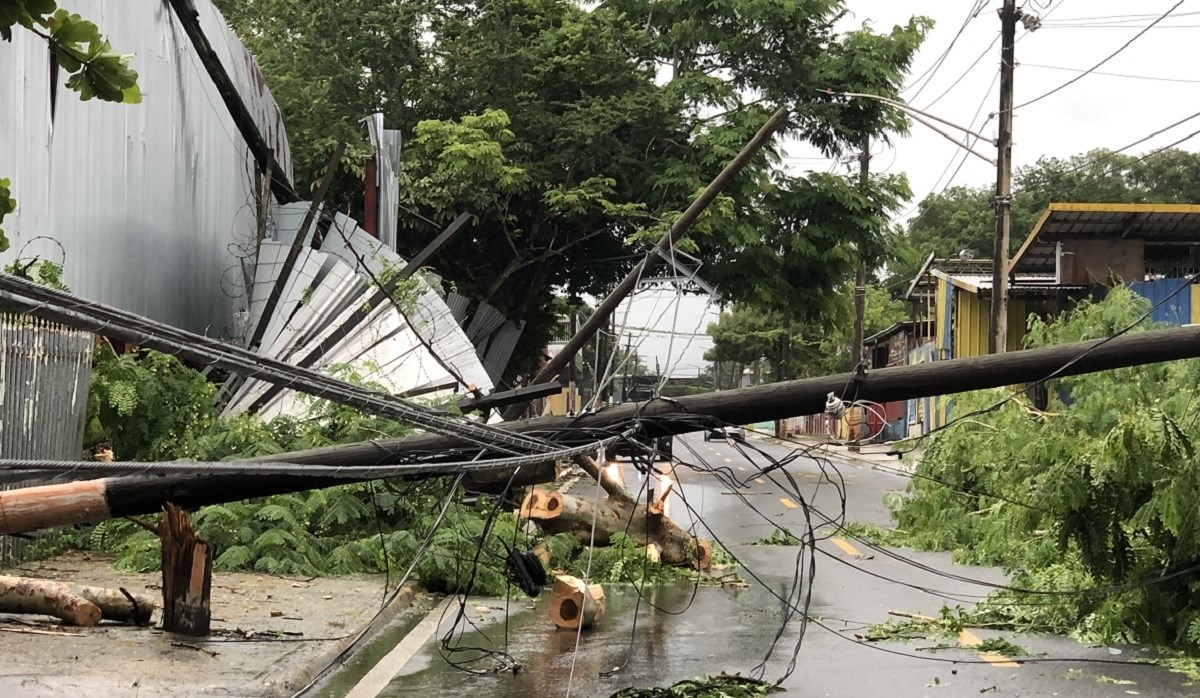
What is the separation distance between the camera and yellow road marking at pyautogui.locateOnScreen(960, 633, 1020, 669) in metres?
8.73

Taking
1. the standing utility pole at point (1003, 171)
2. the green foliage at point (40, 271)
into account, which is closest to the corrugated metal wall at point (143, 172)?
the green foliage at point (40, 271)

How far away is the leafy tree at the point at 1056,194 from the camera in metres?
61.9

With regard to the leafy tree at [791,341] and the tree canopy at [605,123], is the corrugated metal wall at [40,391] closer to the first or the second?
the tree canopy at [605,123]

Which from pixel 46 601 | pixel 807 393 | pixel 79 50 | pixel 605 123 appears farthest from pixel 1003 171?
pixel 79 50

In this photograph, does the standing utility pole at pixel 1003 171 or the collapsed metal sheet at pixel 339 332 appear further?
the standing utility pole at pixel 1003 171

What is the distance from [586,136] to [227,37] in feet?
28.5

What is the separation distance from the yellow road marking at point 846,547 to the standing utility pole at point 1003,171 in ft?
23.9

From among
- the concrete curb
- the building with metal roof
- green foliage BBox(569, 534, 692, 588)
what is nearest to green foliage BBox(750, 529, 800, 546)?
green foliage BBox(569, 534, 692, 588)

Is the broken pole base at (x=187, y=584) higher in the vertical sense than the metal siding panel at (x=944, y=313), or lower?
lower

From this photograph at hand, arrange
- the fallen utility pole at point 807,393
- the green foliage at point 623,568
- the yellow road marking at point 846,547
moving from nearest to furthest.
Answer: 1. the fallen utility pole at point 807,393
2. the green foliage at point 623,568
3. the yellow road marking at point 846,547

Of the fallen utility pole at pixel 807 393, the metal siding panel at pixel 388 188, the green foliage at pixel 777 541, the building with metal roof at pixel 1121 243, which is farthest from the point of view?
the building with metal roof at pixel 1121 243

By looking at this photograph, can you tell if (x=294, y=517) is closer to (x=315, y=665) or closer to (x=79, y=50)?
(x=315, y=665)

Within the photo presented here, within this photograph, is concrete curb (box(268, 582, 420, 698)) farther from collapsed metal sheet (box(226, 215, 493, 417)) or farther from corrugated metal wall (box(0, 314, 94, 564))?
collapsed metal sheet (box(226, 215, 493, 417))

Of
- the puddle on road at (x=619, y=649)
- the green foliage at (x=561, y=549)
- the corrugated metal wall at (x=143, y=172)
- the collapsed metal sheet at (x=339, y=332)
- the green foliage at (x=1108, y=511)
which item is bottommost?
the puddle on road at (x=619, y=649)
